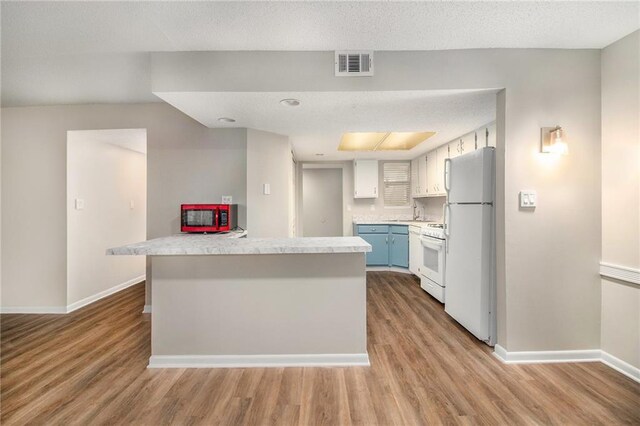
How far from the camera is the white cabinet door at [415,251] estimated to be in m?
4.40

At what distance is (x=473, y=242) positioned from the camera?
2.61m

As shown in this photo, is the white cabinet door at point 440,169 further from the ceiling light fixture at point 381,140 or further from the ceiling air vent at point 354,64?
the ceiling air vent at point 354,64

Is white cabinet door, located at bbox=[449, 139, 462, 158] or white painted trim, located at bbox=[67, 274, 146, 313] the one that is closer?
white painted trim, located at bbox=[67, 274, 146, 313]

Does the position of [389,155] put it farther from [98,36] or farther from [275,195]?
[98,36]

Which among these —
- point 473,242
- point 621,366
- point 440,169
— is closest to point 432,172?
point 440,169

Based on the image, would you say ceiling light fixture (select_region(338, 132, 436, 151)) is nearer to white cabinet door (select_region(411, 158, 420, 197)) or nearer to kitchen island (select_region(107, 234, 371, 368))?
white cabinet door (select_region(411, 158, 420, 197))

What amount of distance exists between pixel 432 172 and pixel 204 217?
11.9 ft

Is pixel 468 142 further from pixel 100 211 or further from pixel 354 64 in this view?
pixel 100 211

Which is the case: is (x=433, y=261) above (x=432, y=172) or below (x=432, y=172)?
below

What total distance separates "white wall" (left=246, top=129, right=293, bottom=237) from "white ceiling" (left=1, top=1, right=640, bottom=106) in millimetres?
1309

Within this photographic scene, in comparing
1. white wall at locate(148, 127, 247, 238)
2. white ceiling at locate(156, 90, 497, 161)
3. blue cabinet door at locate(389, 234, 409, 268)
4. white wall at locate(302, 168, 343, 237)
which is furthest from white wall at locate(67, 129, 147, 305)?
blue cabinet door at locate(389, 234, 409, 268)

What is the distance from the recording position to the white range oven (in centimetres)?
349

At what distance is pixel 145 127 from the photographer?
3.34m

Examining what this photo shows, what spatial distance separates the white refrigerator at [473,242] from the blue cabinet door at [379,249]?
2146 millimetres
